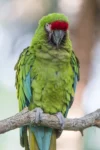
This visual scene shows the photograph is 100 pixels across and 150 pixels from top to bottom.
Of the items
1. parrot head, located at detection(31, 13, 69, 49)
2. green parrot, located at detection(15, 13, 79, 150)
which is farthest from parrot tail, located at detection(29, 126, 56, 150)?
parrot head, located at detection(31, 13, 69, 49)

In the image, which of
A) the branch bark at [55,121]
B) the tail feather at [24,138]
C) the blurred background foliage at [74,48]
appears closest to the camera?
the branch bark at [55,121]

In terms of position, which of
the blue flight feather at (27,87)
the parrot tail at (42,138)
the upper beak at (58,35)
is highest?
the upper beak at (58,35)

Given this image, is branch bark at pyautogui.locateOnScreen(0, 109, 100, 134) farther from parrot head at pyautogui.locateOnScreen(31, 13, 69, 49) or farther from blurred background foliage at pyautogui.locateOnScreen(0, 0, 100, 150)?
blurred background foliage at pyautogui.locateOnScreen(0, 0, 100, 150)

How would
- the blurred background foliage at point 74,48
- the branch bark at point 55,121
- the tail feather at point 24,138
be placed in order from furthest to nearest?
the blurred background foliage at point 74,48 → the tail feather at point 24,138 → the branch bark at point 55,121

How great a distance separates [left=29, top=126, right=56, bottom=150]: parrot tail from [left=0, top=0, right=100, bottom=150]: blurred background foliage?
0.94 feet

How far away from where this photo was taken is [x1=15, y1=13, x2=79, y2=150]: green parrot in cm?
101

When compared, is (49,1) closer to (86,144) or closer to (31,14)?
(31,14)

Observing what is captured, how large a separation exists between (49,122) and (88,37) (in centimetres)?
64

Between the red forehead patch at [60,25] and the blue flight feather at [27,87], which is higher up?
the red forehead patch at [60,25]

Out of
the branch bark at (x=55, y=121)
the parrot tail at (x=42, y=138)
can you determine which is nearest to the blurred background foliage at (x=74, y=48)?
the parrot tail at (x=42, y=138)

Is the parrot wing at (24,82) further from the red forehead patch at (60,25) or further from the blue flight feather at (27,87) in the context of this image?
the red forehead patch at (60,25)

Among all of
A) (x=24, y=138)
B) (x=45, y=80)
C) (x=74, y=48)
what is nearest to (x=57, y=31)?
(x=45, y=80)

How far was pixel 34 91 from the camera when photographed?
3.36 ft

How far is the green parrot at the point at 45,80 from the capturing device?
1.01 metres
